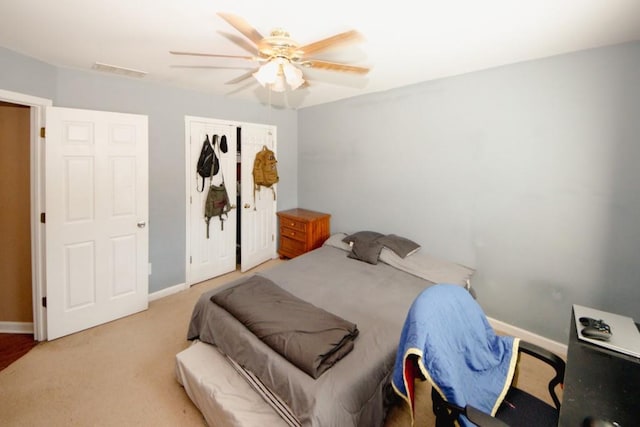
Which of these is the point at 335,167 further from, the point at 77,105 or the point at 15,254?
the point at 15,254

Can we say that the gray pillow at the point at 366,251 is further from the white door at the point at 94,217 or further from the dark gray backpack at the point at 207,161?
the white door at the point at 94,217

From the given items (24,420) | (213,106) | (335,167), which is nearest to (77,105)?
(213,106)

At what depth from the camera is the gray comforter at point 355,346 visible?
1376 millimetres

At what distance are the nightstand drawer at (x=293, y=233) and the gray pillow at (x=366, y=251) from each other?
0.87 metres

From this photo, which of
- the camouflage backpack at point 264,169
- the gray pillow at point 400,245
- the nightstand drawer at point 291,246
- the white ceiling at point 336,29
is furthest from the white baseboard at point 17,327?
the gray pillow at point 400,245

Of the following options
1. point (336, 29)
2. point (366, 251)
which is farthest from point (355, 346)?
point (336, 29)

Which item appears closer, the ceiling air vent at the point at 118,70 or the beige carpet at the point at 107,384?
the beige carpet at the point at 107,384

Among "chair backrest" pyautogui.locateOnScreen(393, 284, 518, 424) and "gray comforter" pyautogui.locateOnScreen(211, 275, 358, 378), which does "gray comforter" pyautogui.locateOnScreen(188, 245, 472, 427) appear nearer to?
"gray comforter" pyautogui.locateOnScreen(211, 275, 358, 378)

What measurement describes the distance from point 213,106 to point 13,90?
5.68ft

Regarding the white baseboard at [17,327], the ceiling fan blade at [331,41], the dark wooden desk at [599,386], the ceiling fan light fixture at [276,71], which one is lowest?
the white baseboard at [17,327]

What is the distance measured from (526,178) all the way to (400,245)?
49.8 inches

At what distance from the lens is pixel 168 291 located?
333 cm

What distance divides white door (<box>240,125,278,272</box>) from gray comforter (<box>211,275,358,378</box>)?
1832 mm

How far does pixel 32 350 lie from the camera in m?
2.33
